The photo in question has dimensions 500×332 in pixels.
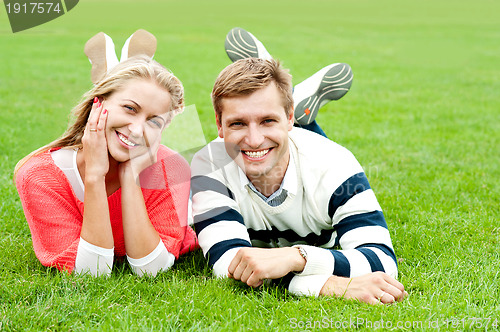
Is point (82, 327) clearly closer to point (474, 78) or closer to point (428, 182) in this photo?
point (428, 182)

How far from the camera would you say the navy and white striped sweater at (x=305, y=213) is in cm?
298

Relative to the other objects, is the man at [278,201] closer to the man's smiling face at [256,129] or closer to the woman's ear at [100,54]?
the man's smiling face at [256,129]

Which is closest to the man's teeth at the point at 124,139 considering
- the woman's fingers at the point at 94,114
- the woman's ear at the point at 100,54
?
the woman's fingers at the point at 94,114

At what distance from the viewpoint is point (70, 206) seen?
10.4 ft

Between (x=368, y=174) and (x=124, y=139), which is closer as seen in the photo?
(x=124, y=139)

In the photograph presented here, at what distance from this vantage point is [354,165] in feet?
11.0

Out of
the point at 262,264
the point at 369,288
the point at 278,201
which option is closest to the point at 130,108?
the point at 278,201

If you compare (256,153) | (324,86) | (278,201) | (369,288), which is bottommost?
(369,288)

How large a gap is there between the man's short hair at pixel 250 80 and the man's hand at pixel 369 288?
1.03 m

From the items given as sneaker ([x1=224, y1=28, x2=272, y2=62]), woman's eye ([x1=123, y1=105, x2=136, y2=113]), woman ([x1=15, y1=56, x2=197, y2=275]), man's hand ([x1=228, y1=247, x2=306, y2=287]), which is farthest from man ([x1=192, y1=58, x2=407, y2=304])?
sneaker ([x1=224, y1=28, x2=272, y2=62])

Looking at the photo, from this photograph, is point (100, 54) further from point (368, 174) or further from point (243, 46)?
point (368, 174)

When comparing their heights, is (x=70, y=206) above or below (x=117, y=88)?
below

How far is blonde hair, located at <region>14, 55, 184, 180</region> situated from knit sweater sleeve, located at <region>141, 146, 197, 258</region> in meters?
0.31

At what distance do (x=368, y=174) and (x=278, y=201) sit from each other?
221cm
